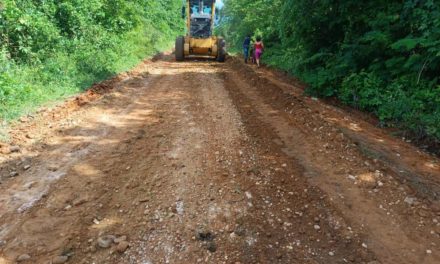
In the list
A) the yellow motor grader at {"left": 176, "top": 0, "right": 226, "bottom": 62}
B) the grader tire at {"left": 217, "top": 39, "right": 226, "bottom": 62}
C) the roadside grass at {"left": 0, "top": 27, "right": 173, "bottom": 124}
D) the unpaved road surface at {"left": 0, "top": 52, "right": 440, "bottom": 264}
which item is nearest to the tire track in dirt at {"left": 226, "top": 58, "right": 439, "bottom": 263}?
the unpaved road surface at {"left": 0, "top": 52, "right": 440, "bottom": 264}

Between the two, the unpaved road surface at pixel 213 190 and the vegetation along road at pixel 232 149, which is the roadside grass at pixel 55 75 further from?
the unpaved road surface at pixel 213 190

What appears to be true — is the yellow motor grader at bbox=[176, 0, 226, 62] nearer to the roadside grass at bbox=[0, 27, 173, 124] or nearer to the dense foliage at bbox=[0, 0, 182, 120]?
the dense foliage at bbox=[0, 0, 182, 120]

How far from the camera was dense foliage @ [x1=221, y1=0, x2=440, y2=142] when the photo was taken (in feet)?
23.1

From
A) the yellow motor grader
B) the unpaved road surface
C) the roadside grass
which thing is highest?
the yellow motor grader

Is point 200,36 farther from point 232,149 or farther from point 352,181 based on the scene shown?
point 352,181

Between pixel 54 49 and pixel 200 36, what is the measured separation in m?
10.2

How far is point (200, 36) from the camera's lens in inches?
779

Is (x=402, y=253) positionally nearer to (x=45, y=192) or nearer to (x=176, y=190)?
(x=176, y=190)

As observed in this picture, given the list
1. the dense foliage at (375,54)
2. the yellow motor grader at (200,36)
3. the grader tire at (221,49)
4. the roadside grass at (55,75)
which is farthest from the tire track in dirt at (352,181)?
the yellow motor grader at (200,36)

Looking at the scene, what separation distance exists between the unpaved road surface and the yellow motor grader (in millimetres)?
11293

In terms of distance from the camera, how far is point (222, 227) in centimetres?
375

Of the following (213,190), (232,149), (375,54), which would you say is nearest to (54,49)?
(232,149)

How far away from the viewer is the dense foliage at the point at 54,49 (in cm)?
790

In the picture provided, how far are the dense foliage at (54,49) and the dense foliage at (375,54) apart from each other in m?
6.33
